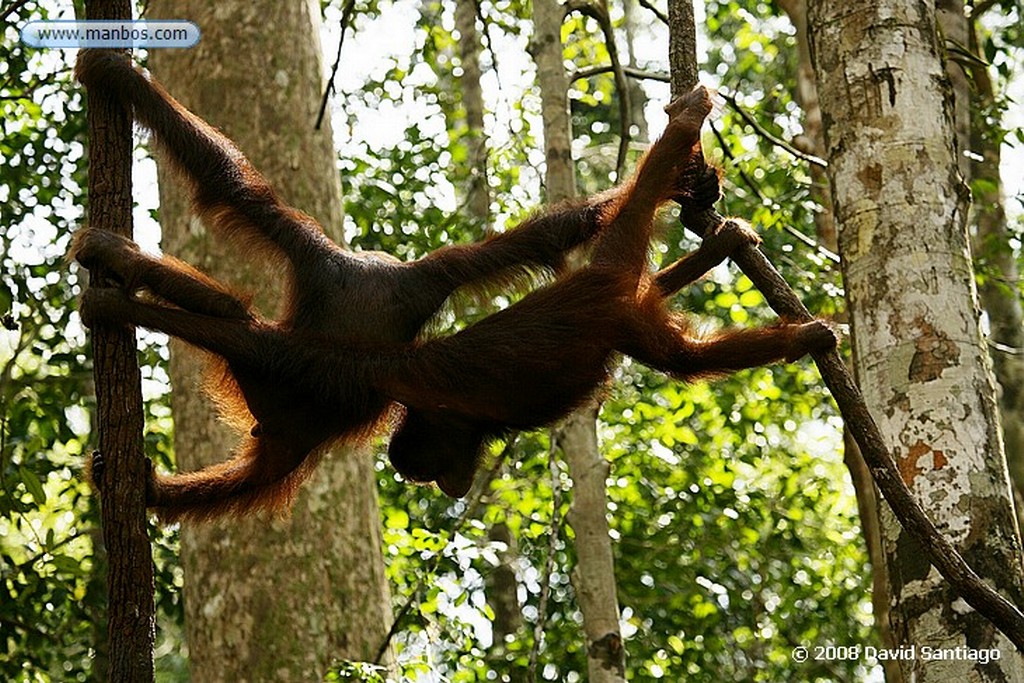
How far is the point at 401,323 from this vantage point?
3740mm

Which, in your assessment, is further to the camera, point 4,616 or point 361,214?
point 361,214

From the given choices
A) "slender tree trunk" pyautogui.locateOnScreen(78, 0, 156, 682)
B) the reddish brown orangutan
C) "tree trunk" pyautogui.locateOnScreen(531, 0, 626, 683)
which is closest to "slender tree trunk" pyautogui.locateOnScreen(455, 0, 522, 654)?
"tree trunk" pyautogui.locateOnScreen(531, 0, 626, 683)

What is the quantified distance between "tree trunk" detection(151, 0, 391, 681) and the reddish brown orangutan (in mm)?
1255

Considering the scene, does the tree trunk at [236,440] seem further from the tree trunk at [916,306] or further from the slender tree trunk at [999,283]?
the slender tree trunk at [999,283]

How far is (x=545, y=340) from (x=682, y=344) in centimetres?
49

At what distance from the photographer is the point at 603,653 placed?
5367 millimetres

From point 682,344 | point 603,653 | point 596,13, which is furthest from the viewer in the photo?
point 596,13

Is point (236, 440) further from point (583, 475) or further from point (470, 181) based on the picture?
point (470, 181)

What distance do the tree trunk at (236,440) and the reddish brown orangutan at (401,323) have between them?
1.25 meters

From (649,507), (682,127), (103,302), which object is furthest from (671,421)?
(103,302)

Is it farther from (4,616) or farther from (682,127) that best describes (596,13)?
(4,616)

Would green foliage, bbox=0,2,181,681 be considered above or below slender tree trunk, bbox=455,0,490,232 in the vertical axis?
below

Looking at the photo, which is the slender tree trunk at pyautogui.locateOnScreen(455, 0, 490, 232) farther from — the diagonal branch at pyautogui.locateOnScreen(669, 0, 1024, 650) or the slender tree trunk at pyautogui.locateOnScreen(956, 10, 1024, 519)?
the diagonal branch at pyautogui.locateOnScreen(669, 0, 1024, 650)

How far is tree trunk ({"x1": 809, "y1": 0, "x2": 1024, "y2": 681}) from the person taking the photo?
3637mm
